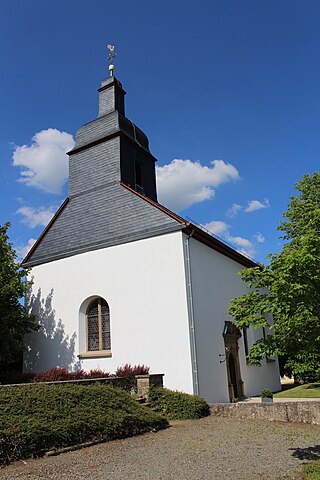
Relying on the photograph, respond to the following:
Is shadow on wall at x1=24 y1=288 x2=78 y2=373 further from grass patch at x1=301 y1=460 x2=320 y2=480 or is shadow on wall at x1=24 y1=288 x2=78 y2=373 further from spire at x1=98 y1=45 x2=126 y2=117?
grass patch at x1=301 y1=460 x2=320 y2=480

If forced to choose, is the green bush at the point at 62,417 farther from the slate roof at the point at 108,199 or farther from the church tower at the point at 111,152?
the church tower at the point at 111,152

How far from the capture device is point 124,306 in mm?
15844

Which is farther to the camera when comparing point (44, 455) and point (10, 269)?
point (10, 269)

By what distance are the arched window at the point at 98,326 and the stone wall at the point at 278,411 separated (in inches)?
230

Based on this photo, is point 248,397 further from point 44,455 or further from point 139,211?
point 44,455

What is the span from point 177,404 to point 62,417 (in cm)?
470

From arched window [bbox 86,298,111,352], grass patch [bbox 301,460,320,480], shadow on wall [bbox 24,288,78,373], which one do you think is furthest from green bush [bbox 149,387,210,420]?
grass patch [bbox 301,460,320,480]

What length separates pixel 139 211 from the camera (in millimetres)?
16750

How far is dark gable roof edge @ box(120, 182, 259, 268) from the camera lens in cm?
1542

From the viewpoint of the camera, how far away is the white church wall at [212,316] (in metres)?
14.8

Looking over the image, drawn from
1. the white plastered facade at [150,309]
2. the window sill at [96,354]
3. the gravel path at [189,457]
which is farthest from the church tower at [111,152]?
the gravel path at [189,457]

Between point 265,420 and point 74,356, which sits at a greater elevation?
point 74,356

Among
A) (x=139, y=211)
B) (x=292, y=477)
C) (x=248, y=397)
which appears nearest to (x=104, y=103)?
(x=139, y=211)

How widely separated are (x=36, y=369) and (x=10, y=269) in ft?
15.3
